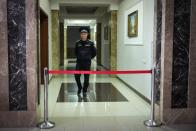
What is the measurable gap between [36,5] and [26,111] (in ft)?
5.42

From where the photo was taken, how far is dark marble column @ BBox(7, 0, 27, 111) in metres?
4.27

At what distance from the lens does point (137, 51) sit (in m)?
7.14

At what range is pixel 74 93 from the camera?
23.8ft

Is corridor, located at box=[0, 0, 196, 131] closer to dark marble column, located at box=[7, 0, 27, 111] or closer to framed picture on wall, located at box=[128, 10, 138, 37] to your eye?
dark marble column, located at box=[7, 0, 27, 111]

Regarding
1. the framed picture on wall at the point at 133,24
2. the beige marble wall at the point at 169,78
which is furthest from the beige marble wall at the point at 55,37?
the beige marble wall at the point at 169,78

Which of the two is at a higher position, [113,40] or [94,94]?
[113,40]

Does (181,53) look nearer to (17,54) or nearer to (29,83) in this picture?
(29,83)

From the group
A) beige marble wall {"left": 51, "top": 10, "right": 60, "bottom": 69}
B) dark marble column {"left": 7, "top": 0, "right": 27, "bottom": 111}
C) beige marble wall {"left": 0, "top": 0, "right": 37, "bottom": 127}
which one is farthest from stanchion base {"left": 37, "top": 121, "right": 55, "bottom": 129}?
beige marble wall {"left": 51, "top": 10, "right": 60, "bottom": 69}

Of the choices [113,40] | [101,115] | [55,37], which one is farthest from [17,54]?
[113,40]

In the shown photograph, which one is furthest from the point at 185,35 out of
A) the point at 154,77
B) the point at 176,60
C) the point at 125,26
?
the point at 125,26

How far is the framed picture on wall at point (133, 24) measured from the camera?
7207mm

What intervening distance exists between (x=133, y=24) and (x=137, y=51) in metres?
0.84

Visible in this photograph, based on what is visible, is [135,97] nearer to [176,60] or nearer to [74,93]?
[74,93]

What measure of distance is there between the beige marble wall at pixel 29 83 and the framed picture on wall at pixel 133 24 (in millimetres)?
3453
